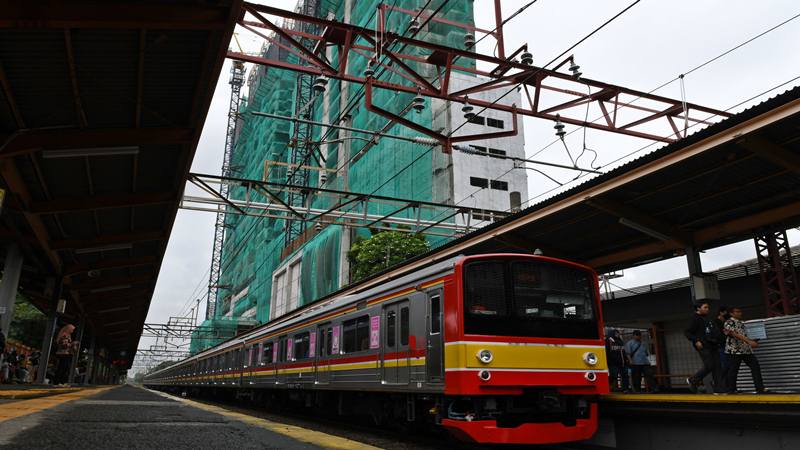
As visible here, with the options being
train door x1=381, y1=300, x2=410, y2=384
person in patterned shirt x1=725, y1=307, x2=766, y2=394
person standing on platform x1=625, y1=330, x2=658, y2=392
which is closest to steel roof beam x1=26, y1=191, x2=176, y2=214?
train door x1=381, y1=300, x2=410, y2=384

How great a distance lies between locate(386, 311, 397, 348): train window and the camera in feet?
28.6

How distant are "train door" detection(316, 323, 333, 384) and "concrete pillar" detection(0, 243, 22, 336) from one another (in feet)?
27.2

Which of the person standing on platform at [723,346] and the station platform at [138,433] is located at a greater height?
the person standing on platform at [723,346]

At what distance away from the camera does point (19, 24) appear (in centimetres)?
668

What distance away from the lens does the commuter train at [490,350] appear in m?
6.97

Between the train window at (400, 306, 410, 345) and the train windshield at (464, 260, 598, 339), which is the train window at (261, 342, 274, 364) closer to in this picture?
the train window at (400, 306, 410, 345)

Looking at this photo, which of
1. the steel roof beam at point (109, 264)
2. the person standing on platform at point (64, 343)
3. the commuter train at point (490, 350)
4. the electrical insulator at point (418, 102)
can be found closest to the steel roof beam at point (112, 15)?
the commuter train at point (490, 350)

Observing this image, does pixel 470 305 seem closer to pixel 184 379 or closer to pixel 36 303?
pixel 36 303

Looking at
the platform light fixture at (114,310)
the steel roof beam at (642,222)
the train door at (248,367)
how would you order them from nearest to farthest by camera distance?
the steel roof beam at (642,222)
the train door at (248,367)
the platform light fixture at (114,310)

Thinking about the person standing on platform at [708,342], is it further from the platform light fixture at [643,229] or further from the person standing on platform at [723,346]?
the platform light fixture at [643,229]

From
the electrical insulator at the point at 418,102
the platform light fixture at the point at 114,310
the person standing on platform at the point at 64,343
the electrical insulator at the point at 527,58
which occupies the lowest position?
the person standing on platform at the point at 64,343

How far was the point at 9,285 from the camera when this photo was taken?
48.3ft

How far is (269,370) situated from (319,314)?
443cm

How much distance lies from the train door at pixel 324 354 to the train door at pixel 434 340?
391cm
